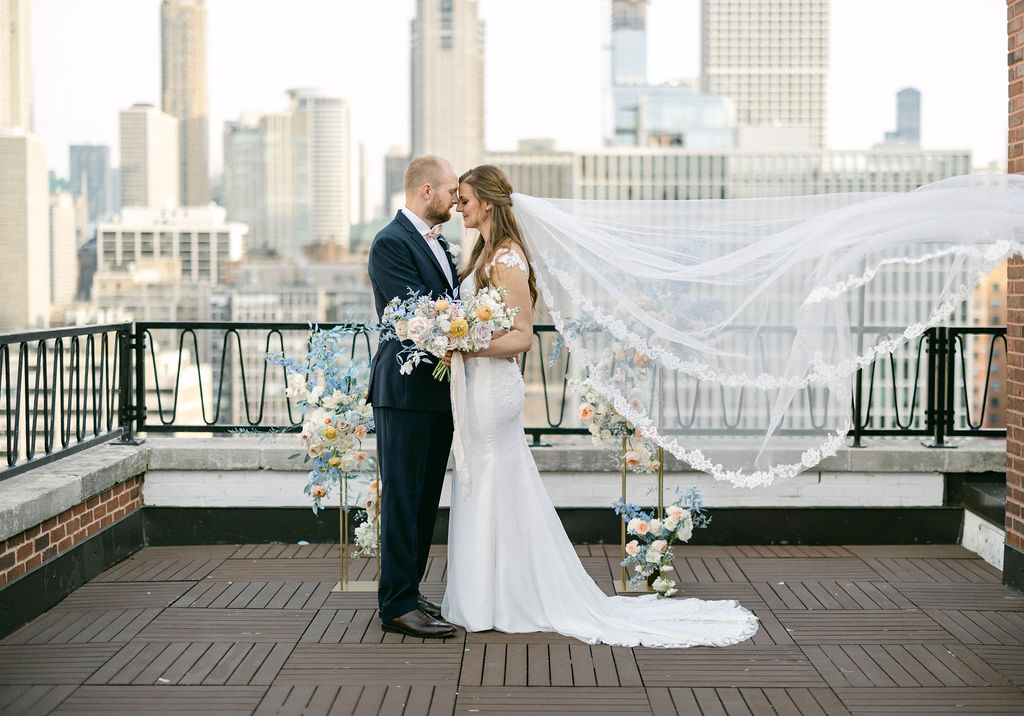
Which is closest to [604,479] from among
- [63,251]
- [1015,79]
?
[1015,79]

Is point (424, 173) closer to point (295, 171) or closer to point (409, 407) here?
point (409, 407)

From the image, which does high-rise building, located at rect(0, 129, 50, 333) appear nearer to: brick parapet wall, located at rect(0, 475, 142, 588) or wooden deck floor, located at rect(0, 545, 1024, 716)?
brick parapet wall, located at rect(0, 475, 142, 588)

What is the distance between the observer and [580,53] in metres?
159

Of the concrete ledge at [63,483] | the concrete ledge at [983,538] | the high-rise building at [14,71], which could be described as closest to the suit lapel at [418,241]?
the concrete ledge at [63,483]

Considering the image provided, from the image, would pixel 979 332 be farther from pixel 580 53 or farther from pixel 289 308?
pixel 580 53

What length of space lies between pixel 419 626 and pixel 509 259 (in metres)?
1.70

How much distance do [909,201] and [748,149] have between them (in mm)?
155773

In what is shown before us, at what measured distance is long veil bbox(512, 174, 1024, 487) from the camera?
4426 mm

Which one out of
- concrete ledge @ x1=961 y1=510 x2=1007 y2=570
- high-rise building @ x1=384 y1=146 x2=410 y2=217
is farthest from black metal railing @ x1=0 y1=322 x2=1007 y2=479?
high-rise building @ x1=384 y1=146 x2=410 y2=217

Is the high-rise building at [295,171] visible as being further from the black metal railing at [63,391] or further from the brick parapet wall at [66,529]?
the brick parapet wall at [66,529]

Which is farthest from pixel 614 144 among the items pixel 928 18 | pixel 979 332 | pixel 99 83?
pixel 979 332

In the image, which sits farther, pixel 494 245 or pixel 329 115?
pixel 329 115

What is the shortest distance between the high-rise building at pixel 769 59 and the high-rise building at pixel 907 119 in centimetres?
2576

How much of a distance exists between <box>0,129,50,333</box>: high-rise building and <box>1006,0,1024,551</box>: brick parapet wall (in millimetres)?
143147
